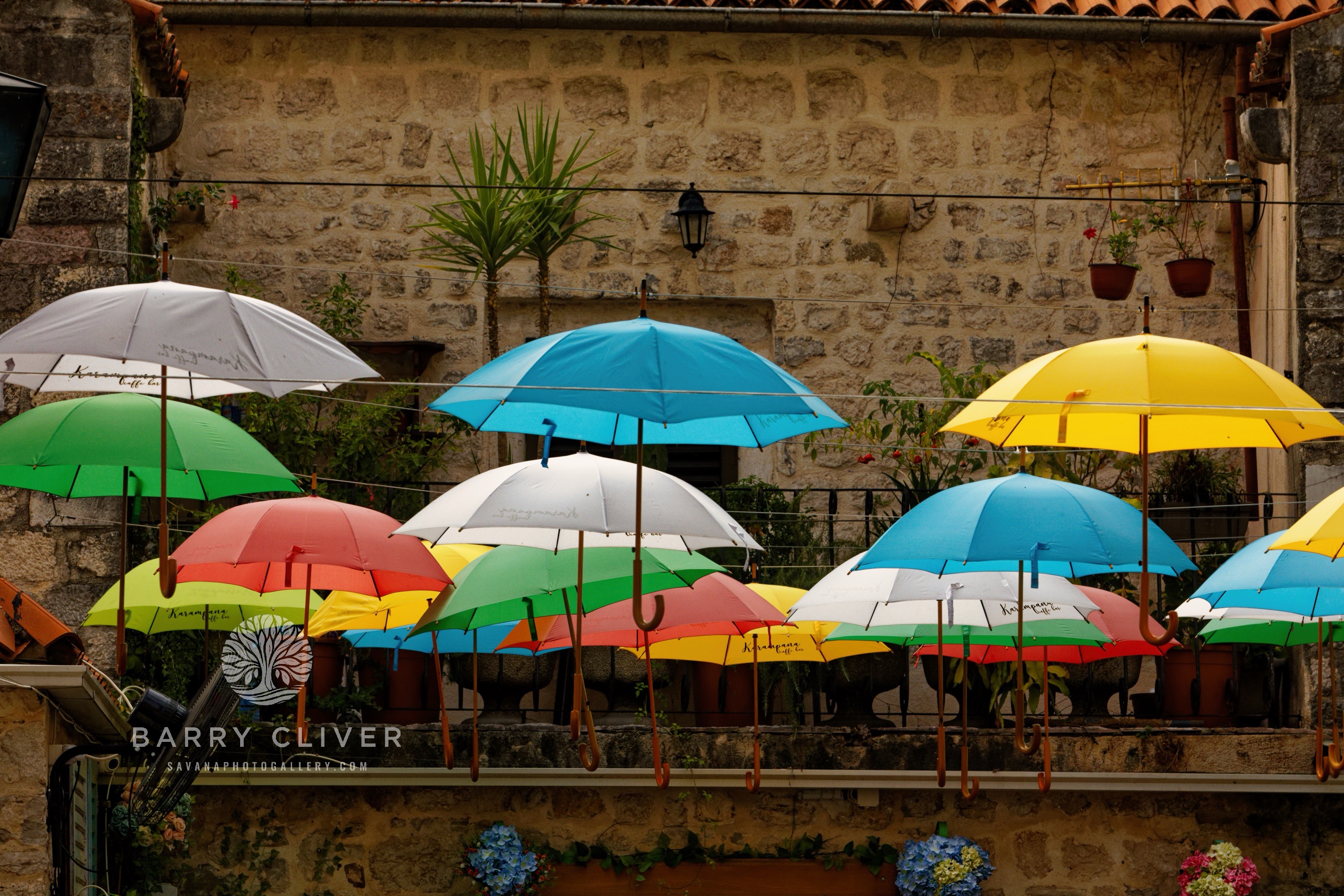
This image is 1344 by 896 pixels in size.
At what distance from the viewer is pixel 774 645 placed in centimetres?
759

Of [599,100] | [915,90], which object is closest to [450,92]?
[599,100]

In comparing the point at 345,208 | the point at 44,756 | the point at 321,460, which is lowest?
the point at 44,756

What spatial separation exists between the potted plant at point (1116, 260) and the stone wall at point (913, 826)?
314 centimetres

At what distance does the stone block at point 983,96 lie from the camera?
33.9 feet

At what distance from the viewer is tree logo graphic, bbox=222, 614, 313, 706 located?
25.8ft

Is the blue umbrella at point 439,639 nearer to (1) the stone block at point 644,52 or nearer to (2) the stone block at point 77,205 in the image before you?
(2) the stone block at point 77,205

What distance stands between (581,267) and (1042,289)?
9.61ft

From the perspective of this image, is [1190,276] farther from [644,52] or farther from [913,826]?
[913,826]

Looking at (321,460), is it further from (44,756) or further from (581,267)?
(44,756)

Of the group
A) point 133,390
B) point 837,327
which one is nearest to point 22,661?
point 133,390

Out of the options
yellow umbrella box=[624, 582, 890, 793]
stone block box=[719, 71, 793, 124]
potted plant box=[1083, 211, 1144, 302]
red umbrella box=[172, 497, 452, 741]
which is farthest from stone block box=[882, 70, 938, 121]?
red umbrella box=[172, 497, 452, 741]

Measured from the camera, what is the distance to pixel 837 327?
403 inches

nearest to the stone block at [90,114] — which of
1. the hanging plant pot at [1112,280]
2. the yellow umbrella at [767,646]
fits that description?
the yellow umbrella at [767,646]

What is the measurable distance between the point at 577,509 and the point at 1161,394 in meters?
2.11
